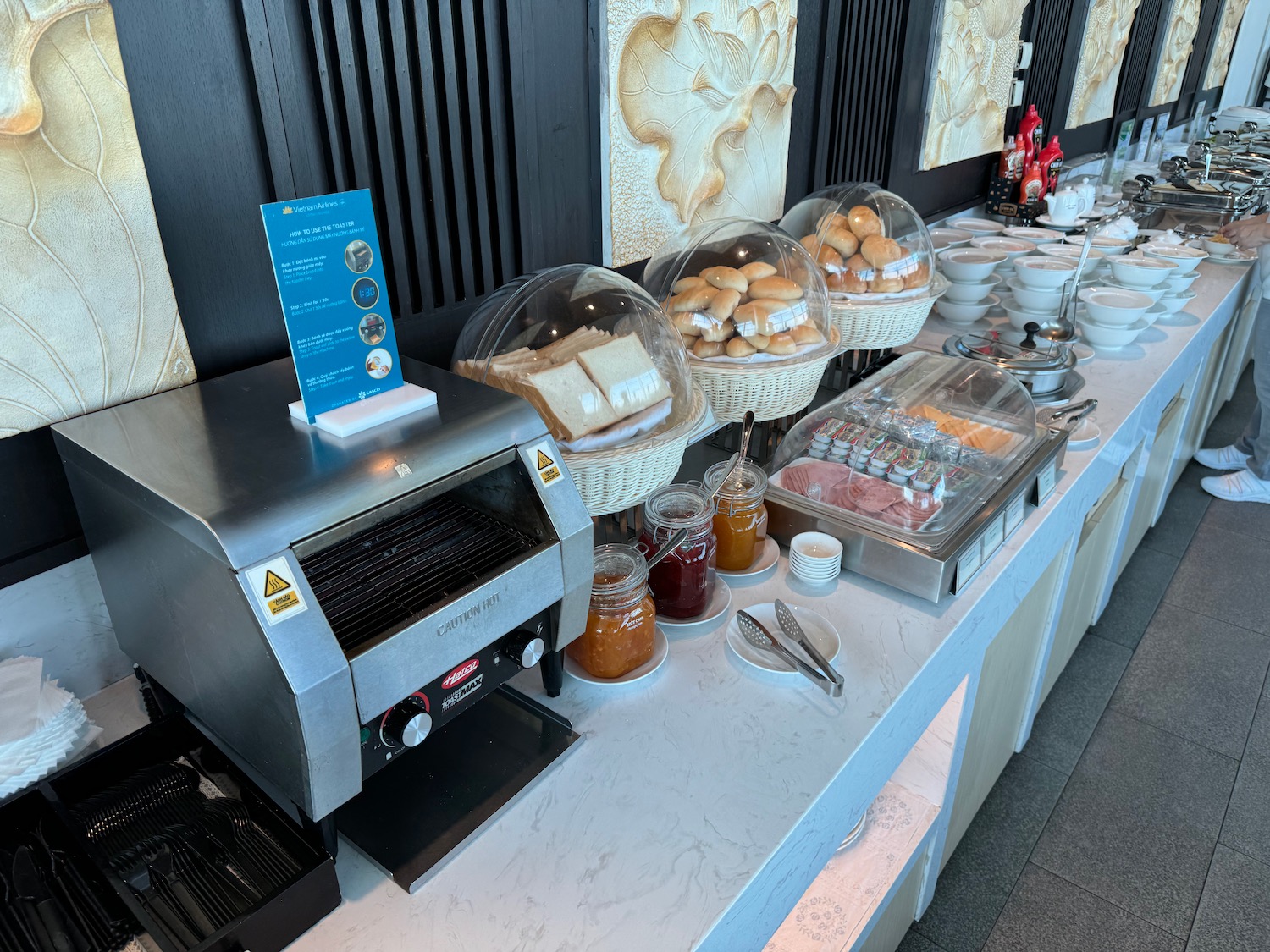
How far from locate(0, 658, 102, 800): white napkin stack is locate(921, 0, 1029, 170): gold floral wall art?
2221 millimetres

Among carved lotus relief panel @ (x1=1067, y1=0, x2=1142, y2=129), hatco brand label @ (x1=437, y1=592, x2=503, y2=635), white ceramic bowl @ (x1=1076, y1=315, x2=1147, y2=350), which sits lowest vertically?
white ceramic bowl @ (x1=1076, y1=315, x2=1147, y2=350)

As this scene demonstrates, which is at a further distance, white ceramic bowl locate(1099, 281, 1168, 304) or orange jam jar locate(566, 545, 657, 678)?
white ceramic bowl locate(1099, 281, 1168, 304)

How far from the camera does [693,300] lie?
1269 millimetres

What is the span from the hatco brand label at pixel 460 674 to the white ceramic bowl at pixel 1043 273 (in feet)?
5.40

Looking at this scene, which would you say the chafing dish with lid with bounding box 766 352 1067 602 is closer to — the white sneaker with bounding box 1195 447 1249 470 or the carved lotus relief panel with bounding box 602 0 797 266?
the carved lotus relief panel with bounding box 602 0 797 266

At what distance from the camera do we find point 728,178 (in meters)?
1.61

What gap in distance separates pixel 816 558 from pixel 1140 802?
1.13 metres

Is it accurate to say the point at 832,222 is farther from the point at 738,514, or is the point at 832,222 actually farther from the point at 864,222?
the point at 738,514

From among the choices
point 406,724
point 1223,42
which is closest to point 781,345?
point 406,724

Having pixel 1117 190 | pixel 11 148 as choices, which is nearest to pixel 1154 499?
pixel 1117 190

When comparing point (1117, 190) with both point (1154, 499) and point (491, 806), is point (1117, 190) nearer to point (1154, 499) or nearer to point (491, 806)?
point (1154, 499)

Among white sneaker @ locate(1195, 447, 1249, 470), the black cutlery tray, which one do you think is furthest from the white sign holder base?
white sneaker @ locate(1195, 447, 1249, 470)

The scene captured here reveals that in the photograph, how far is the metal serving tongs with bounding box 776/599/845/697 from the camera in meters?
0.93

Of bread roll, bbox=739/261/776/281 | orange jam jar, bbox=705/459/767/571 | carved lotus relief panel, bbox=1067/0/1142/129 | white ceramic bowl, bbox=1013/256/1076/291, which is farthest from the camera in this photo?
carved lotus relief panel, bbox=1067/0/1142/129
